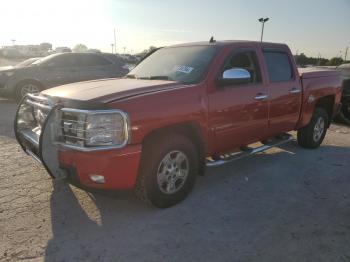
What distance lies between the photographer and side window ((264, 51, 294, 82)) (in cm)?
543

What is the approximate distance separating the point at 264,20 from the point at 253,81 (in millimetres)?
38852

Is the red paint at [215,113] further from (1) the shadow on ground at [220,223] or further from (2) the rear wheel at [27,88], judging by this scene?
(2) the rear wheel at [27,88]

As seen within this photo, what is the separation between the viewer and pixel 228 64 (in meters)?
4.71

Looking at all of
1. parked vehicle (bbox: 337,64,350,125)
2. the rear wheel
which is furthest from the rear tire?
the rear wheel

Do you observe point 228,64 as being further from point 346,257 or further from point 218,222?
point 346,257

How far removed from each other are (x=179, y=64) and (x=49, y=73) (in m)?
7.88

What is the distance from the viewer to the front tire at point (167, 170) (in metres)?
3.78

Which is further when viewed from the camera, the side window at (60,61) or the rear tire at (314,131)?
the side window at (60,61)

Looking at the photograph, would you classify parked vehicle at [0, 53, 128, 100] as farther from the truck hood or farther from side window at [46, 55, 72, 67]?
the truck hood

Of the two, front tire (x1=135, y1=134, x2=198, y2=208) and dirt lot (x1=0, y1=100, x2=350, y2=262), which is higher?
front tire (x1=135, y1=134, x2=198, y2=208)

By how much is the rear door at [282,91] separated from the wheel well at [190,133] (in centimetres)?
154

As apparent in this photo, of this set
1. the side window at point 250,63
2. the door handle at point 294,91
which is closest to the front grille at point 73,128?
the side window at point 250,63

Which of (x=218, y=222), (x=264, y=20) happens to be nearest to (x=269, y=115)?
(x=218, y=222)

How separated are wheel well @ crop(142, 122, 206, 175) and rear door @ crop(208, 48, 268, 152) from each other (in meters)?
0.22
